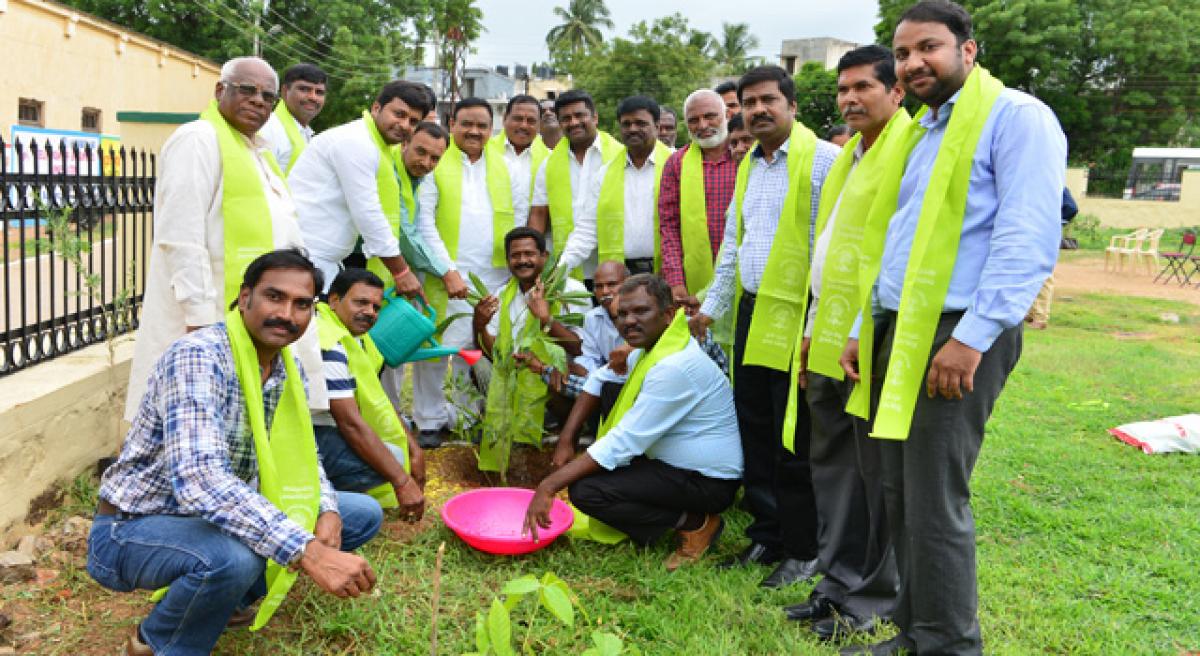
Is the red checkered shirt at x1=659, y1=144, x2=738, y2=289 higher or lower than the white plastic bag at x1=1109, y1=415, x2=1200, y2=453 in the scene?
higher

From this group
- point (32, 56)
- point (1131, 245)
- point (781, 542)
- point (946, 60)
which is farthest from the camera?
point (1131, 245)

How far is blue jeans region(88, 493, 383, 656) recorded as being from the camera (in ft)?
8.11

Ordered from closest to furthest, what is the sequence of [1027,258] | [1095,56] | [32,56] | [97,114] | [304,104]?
1. [1027,258]
2. [304,104]
3. [32,56]
4. [97,114]
5. [1095,56]

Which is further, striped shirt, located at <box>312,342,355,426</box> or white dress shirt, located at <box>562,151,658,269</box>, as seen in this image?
white dress shirt, located at <box>562,151,658,269</box>

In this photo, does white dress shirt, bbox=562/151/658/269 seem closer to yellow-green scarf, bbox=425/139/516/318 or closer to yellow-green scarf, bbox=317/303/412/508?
yellow-green scarf, bbox=425/139/516/318

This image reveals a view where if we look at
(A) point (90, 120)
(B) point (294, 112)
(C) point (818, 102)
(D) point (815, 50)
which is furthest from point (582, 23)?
(B) point (294, 112)

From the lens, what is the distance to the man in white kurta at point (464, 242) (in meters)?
5.17

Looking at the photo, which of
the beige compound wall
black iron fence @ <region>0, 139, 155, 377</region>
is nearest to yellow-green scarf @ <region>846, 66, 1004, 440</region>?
the beige compound wall

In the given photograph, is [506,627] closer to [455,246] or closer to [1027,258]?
[1027,258]

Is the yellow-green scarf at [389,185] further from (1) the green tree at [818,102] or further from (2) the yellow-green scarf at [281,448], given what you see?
(1) the green tree at [818,102]

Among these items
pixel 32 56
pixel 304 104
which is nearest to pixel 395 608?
pixel 304 104

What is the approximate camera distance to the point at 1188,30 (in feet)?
96.4

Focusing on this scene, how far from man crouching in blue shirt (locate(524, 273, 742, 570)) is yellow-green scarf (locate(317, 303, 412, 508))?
84 centimetres

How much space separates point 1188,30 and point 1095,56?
321cm
